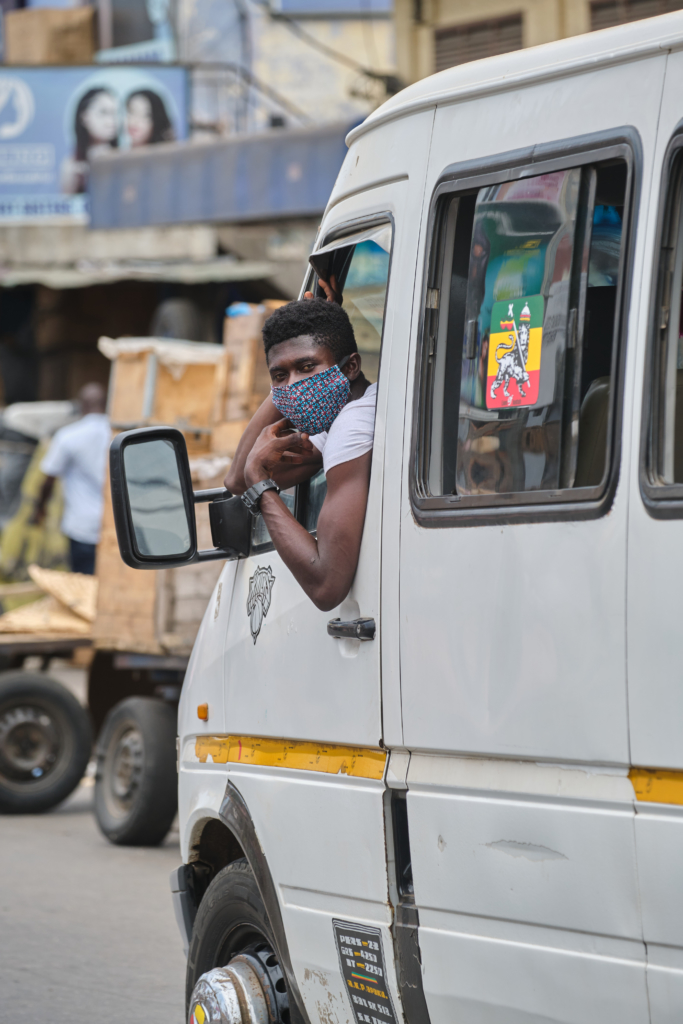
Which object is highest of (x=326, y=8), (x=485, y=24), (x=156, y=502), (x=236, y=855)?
(x=326, y=8)

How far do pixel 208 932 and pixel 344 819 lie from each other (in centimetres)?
91

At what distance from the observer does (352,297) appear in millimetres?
3301

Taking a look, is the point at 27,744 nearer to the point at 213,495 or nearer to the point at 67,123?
the point at 213,495

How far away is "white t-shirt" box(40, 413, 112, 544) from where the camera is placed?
10609mm

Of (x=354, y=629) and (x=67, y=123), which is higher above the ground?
(x=67, y=123)

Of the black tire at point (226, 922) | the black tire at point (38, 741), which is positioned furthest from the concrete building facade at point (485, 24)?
the black tire at point (226, 922)

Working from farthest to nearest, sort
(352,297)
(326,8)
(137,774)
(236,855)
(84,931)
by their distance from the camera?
(326,8)
(137,774)
(84,931)
(236,855)
(352,297)

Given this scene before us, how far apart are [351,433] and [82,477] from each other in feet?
26.9

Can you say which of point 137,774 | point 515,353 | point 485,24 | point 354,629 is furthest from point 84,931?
point 485,24

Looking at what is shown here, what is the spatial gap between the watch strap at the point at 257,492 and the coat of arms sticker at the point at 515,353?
0.60 m

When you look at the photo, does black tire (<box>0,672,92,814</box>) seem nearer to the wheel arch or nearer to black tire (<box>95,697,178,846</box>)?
black tire (<box>95,697,178,846</box>)

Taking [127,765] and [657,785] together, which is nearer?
[657,785]

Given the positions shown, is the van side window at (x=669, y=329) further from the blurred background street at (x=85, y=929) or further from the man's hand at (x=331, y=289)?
the blurred background street at (x=85, y=929)

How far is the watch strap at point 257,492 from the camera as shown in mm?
2961
